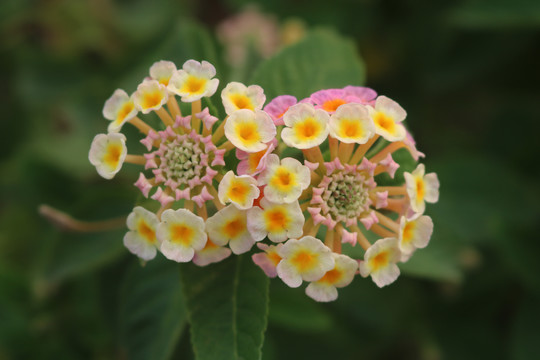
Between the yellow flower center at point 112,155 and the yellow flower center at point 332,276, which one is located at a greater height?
the yellow flower center at point 112,155

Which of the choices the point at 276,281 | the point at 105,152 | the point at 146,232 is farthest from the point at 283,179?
the point at 276,281

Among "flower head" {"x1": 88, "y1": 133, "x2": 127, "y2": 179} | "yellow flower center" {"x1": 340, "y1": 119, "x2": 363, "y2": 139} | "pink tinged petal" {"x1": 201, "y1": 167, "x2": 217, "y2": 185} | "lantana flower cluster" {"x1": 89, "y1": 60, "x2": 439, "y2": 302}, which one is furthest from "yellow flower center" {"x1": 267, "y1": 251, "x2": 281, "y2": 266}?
"flower head" {"x1": 88, "y1": 133, "x2": 127, "y2": 179}

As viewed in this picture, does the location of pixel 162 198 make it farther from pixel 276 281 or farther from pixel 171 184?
pixel 276 281

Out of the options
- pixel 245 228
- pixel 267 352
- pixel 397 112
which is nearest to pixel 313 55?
pixel 397 112

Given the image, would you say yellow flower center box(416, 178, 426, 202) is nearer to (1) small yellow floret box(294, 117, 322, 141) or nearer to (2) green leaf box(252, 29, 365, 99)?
(1) small yellow floret box(294, 117, 322, 141)

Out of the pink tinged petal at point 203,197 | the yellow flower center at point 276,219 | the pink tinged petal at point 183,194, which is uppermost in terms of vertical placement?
the yellow flower center at point 276,219

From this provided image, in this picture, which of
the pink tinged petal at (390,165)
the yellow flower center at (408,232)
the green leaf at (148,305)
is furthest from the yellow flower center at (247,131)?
the green leaf at (148,305)

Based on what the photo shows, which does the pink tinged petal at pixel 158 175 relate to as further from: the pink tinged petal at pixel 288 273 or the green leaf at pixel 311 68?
the green leaf at pixel 311 68
